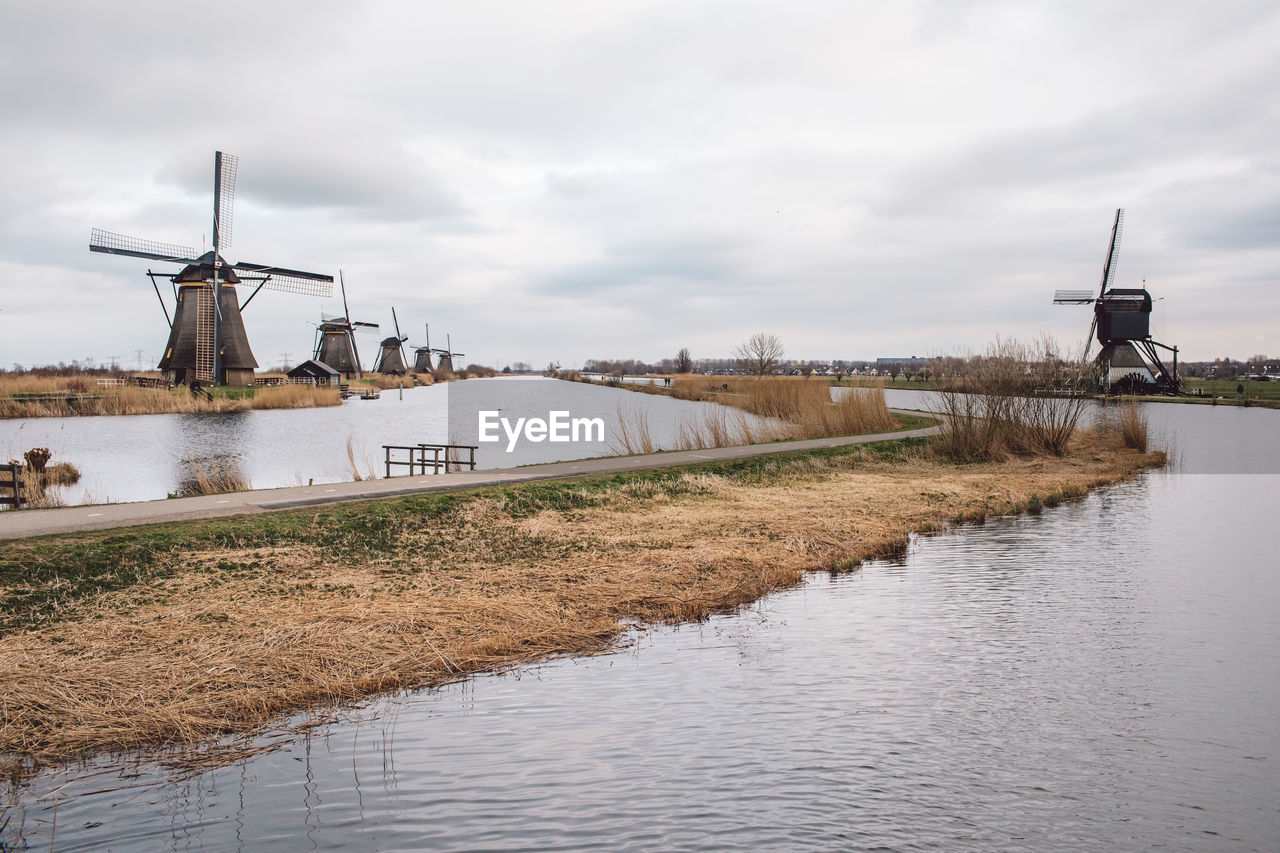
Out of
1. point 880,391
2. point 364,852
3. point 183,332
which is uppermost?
point 183,332

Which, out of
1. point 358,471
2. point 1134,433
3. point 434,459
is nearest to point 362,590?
point 358,471

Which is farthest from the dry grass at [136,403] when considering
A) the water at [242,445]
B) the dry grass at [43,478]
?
the dry grass at [43,478]

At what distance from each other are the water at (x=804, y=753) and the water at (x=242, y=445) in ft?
47.5

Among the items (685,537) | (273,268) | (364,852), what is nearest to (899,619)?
(685,537)

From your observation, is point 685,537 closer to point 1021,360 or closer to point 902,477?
point 902,477

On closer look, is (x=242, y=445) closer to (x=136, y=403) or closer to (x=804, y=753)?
(x=136, y=403)

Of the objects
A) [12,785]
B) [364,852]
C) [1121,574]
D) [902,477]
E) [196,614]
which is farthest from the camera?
[902,477]

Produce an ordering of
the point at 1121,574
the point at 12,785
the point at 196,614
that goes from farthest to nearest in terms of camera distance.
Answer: the point at 1121,574, the point at 196,614, the point at 12,785

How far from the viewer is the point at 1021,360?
25.4 metres

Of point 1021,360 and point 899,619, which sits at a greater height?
point 1021,360

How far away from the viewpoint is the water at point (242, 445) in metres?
26.2

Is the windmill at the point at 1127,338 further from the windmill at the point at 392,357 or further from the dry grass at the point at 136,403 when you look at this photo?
the windmill at the point at 392,357

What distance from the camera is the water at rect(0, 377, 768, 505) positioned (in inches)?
1030

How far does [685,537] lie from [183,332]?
58.5 meters
